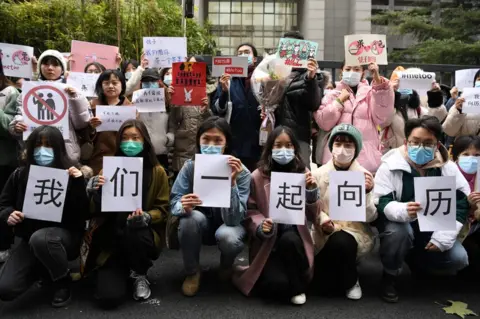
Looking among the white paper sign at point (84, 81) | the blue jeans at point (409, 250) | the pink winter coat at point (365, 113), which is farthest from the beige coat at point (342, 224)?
the white paper sign at point (84, 81)

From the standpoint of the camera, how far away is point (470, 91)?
437 cm

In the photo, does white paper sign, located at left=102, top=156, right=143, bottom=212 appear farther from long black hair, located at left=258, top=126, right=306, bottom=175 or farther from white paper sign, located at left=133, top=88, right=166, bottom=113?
white paper sign, located at left=133, top=88, right=166, bottom=113

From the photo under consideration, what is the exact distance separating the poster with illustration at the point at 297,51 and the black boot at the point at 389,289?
7.10 feet

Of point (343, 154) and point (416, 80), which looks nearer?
point (343, 154)

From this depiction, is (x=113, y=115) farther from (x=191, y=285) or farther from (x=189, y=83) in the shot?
(x=191, y=285)

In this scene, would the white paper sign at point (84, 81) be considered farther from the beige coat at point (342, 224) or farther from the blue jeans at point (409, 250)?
the blue jeans at point (409, 250)

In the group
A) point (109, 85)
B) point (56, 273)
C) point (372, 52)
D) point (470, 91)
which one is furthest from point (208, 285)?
point (470, 91)

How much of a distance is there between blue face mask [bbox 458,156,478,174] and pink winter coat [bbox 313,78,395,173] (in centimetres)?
77

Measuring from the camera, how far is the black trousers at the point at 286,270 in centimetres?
344

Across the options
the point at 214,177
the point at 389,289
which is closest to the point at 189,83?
the point at 214,177

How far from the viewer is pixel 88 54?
17.0 ft

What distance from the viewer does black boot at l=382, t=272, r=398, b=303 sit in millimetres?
3519

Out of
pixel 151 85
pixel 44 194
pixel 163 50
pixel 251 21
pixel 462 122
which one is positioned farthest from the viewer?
pixel 251 21

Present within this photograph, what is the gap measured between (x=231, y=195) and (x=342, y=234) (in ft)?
3.04
